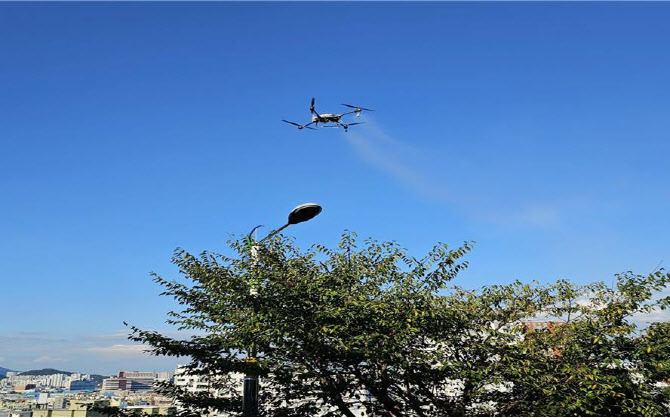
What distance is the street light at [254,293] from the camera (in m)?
8.20

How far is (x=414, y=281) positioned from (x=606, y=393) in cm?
415

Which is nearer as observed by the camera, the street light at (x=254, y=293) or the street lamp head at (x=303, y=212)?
the street light at (x=254, y=293)

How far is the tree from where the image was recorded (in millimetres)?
9945

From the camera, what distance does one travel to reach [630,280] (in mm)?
11102

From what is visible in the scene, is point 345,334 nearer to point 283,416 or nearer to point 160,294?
point 283,416

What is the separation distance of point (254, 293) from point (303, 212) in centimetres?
186

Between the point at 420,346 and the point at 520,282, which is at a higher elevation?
the point at 520,282

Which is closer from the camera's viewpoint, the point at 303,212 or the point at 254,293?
the point at 303,212

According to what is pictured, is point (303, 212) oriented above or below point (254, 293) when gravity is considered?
above

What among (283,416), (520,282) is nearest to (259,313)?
(283,416)

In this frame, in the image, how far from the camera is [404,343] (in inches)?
413

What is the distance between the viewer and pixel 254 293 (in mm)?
9664

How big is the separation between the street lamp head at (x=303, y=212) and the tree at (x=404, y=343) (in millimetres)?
1014

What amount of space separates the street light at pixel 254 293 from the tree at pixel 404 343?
262 millimetres
